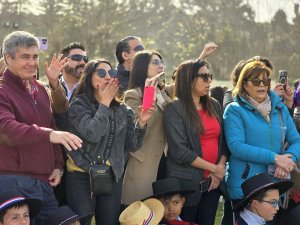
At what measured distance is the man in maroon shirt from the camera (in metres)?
3.36

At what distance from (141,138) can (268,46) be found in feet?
68.4

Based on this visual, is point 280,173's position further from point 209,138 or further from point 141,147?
point 141,147

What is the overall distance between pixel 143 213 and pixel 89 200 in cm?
40

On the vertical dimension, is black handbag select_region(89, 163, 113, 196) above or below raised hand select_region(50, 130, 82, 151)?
below

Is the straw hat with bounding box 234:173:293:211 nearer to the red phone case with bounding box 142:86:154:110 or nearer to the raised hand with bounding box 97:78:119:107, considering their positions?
the red phone case with bounding box 142:86:154:110

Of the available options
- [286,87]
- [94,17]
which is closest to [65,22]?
[94,17]

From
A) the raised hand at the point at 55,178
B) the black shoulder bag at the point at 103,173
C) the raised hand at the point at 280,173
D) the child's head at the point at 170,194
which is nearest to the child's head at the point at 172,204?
the child's head at the point at 170,194

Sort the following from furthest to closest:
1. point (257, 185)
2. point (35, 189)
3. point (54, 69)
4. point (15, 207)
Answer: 1. point (257, 185)
2. point (54, 69)
3. point (35, 189)
4. point (15, 207)

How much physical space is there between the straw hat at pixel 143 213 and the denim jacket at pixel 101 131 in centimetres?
28

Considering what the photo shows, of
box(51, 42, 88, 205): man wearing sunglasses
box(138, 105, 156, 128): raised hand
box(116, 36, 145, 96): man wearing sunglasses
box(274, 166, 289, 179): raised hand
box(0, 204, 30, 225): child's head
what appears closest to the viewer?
box(0, 204, 30, 225): child's head

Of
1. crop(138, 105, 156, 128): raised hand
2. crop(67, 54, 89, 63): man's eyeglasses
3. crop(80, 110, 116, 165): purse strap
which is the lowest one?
crop(80, 110, 116, 165): purse strap

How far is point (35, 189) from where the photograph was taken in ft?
11.8

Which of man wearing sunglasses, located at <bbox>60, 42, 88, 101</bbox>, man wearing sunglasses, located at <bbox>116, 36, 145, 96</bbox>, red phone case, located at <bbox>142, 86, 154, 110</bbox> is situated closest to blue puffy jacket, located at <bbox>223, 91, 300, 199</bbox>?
red phone case, located at <bbox>142, 86, 154, 110</bbox>

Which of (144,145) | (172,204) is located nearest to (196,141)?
(144,145)
